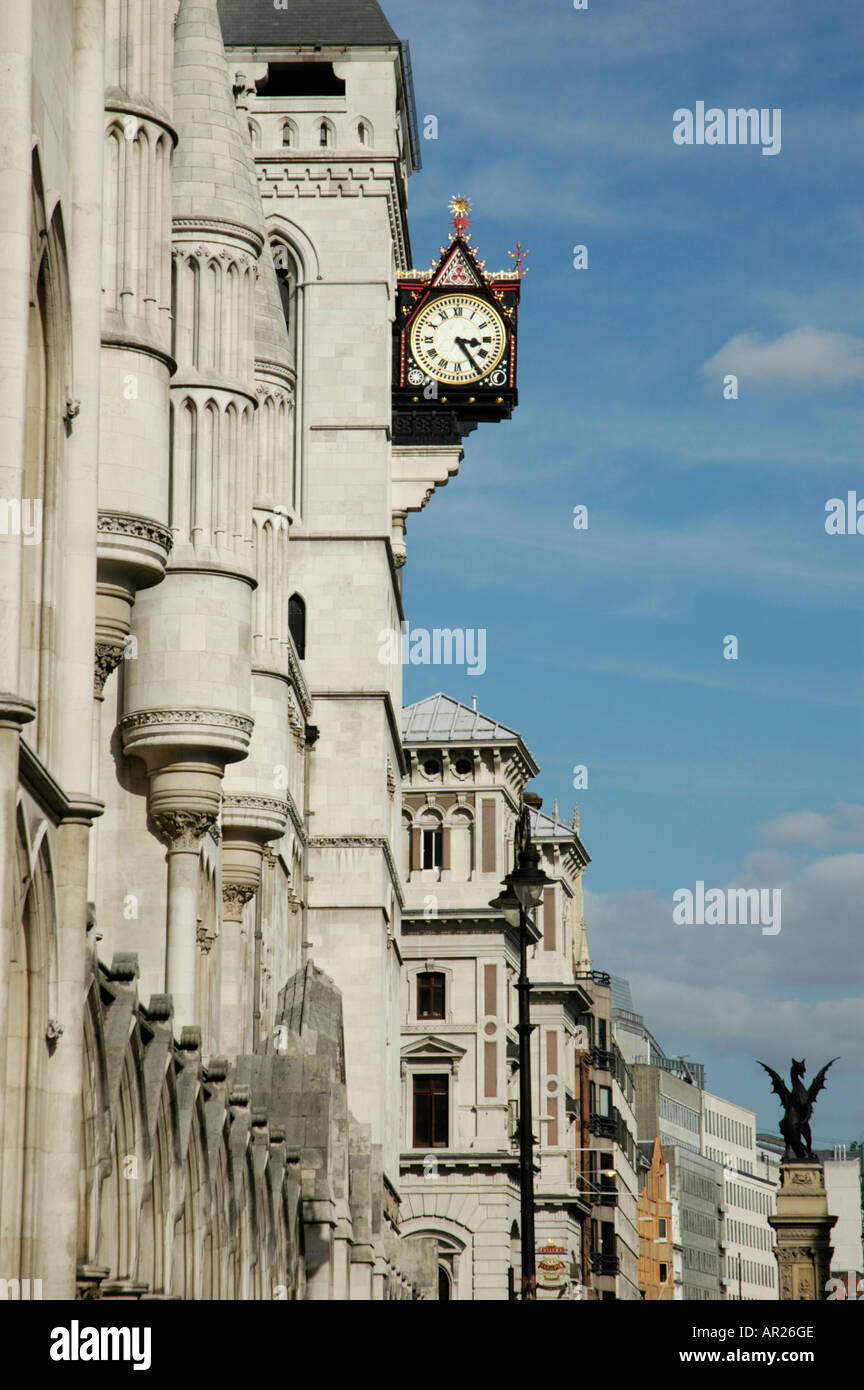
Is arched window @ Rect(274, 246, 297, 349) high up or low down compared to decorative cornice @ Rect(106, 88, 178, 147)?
up

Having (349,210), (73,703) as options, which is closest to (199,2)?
(73,703)

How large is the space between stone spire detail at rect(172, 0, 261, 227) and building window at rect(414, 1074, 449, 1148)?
4894 centimetres

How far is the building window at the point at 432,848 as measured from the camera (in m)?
84.8

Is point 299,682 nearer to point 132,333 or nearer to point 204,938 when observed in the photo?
point 204,938

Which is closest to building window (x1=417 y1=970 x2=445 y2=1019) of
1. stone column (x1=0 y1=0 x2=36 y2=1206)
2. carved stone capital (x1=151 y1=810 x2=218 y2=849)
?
carved stone capital (x1=151 y1=810 x2=218 y2=849)

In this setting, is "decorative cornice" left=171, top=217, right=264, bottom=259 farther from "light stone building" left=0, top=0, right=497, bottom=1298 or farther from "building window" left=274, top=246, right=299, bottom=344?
"building window" left=274, top=246, right=299, bottom=344

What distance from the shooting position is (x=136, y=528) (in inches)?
1079

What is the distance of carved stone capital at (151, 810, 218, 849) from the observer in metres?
34.3

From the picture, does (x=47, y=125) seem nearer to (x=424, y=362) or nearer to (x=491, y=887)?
(x=424, y=362)

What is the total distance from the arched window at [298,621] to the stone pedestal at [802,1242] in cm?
2012

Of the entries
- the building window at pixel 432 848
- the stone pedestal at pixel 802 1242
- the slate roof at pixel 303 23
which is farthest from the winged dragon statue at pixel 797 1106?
the slate roof at pixel 303 23

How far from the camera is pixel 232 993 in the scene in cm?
4206

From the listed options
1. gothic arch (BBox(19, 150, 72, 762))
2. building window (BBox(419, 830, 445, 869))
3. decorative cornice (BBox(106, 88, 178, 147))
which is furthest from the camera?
building window (BBox(419, 830, 445, 869))

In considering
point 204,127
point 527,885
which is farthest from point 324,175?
point 527,885
